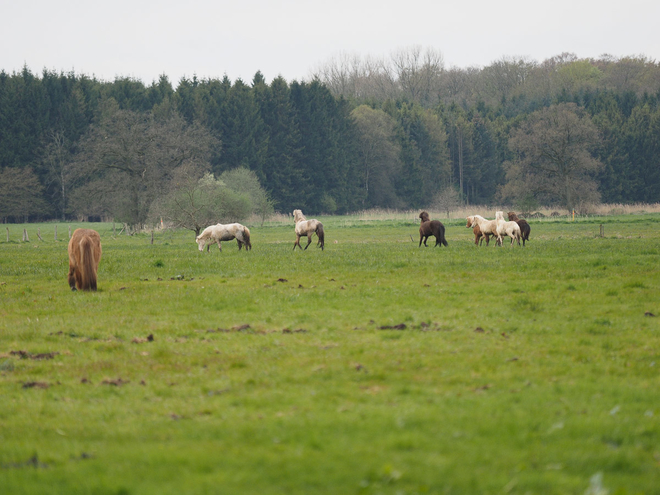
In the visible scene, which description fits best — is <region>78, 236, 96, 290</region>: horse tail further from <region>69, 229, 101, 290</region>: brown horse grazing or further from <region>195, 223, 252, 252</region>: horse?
<region>195, 223, 252, 252</region>: horse

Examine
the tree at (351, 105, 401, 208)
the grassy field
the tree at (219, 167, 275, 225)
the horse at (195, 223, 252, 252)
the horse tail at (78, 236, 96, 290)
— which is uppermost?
the tree at (351, 105, 401, 208)

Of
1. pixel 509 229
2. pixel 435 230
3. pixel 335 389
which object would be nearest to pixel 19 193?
pixel 435 230

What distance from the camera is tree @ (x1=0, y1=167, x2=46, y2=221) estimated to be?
239 ft

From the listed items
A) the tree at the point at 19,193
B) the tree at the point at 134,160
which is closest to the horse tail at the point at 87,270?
the tree at the point at 134,160

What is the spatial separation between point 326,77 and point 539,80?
132ft

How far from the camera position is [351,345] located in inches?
404

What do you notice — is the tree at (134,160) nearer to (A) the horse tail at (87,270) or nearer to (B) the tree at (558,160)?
(B) the tree at (558,160)

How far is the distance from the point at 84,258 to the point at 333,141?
271 feet

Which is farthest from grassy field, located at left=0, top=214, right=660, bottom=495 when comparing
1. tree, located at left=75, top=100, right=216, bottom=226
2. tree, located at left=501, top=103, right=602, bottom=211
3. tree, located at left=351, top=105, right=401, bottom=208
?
tree, located at left=351, top=105, right=401, bottom=208

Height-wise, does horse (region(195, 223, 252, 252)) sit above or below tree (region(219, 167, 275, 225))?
below

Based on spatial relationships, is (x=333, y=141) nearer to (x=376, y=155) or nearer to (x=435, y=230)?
(x=376, y=155)

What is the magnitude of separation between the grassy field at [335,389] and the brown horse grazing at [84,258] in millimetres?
616

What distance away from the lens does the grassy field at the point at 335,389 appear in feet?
17.3

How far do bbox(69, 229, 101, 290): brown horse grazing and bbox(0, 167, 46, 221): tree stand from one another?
6165 cm
